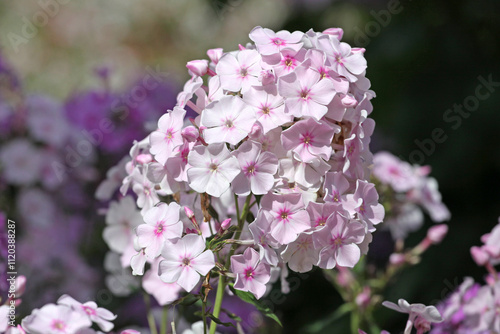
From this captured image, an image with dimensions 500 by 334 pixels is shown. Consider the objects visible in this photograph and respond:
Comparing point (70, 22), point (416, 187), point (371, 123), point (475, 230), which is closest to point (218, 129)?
point (371, 123)

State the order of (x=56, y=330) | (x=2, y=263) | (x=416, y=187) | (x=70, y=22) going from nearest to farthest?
(x=56, y=330) → (x=2, y=263) → (x=416, y=187) → (x=70, y=22)

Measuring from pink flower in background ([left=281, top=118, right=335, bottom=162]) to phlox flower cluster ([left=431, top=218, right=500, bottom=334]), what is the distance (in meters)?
0.43

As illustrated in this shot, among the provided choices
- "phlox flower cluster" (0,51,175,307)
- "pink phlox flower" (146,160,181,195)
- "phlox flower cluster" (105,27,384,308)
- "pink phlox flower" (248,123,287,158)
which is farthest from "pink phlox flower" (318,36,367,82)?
"phlox flower cluster" (0,51,175,307)

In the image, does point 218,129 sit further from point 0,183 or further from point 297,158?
point 0,183

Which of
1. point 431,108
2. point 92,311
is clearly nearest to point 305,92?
point 92,311

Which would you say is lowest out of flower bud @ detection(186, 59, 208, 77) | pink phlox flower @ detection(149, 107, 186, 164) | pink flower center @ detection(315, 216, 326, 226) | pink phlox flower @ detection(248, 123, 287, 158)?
pink flower center @ detection(315, 216, 326, 226)

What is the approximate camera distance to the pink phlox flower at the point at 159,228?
29.4 inches

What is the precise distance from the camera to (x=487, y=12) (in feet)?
6.56

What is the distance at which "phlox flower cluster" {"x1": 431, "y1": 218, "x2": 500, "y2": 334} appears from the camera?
1.00 metres

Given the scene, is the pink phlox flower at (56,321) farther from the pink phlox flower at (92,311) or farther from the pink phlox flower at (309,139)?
the pink phlox flower at (309,139)

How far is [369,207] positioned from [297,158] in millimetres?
130

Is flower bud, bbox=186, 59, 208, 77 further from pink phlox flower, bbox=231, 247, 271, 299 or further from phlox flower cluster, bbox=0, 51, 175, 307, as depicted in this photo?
phlox flower cluster, bbox=0, 51, 175, 307

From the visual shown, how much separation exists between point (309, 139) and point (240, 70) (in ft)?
0.41

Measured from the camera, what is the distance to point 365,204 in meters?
0.79
